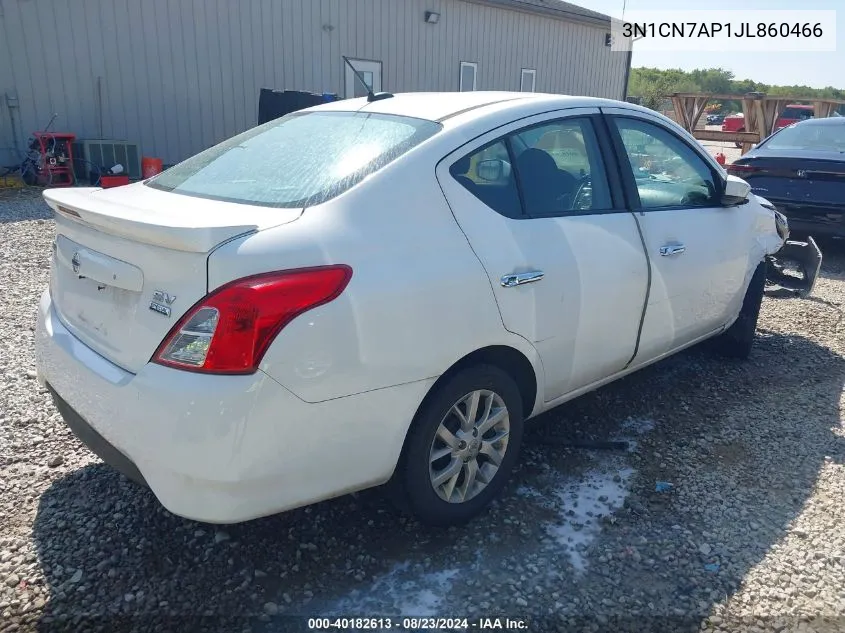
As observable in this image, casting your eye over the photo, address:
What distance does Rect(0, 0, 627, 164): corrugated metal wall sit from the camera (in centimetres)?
1061

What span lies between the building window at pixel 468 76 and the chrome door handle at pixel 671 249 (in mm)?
13250

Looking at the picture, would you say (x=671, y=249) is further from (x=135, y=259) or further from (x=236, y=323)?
(x=135, y=259)

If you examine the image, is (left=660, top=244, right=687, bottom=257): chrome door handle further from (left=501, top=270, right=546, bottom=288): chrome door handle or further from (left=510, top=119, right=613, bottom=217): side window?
(left=501, top=270, right=546, bottom=288): chrome door handle

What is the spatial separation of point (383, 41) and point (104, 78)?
5.68 metres

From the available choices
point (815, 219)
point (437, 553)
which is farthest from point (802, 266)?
point (437, 553)

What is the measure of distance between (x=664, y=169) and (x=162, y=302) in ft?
9.07

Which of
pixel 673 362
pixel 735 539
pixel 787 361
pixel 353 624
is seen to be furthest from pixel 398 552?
pixel 787 361

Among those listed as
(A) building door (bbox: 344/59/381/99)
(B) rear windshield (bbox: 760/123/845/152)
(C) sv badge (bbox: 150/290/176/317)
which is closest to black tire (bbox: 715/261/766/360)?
(C) sv badge (bbox: 150/290/176/317)

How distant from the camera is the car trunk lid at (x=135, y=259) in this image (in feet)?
6.54

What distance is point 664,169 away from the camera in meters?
3.64

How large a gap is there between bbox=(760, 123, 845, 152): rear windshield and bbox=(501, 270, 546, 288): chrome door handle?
6457 mm

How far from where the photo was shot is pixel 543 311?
2721 millimetres

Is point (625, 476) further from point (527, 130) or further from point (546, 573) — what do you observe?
point (527, 130)

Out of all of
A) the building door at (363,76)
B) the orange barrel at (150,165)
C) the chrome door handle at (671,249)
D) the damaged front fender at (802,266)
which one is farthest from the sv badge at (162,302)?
the building door at (363,76)
